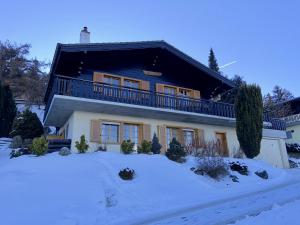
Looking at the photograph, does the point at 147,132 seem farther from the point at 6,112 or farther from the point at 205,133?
the point at 6,112

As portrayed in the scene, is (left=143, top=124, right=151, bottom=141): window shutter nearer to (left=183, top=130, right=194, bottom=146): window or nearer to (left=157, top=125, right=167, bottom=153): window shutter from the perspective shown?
(left=157, top=125, right=167, bottom=153): window shutter

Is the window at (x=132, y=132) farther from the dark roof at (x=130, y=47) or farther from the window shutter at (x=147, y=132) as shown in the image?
the dark roof at (x=130, y=47)

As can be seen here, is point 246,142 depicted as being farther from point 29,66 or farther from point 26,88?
point 29,66

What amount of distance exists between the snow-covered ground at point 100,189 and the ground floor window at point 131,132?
3.76 meters

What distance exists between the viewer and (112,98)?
51.8 feet

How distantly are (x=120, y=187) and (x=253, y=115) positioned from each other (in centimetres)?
1075

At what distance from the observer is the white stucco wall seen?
608 inches

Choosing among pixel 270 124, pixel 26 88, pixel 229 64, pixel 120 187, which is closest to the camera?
pixel 120 187

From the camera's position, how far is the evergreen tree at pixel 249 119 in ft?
55.6

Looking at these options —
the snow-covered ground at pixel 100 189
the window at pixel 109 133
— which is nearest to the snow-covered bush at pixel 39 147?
the snow-covered ground at pixel 100 189

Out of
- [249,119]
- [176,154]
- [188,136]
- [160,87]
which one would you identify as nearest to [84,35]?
[160,87]

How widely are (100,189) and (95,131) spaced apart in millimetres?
6690

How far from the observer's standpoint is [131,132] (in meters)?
16.9

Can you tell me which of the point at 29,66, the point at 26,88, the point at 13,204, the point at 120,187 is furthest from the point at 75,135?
the point at 29,66
